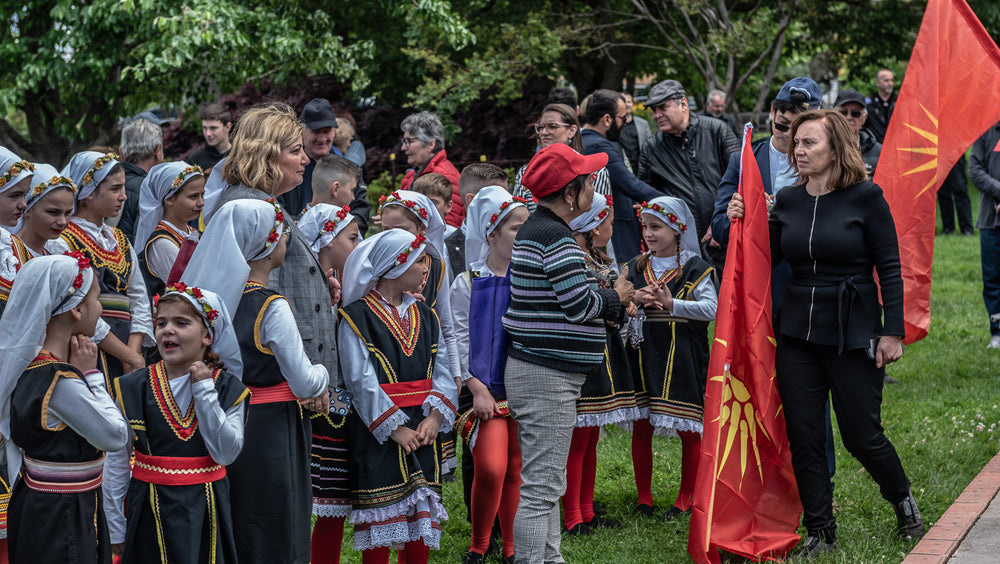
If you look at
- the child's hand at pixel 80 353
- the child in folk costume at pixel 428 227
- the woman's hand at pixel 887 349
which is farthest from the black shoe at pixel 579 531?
the child's hand at pixel 80 353

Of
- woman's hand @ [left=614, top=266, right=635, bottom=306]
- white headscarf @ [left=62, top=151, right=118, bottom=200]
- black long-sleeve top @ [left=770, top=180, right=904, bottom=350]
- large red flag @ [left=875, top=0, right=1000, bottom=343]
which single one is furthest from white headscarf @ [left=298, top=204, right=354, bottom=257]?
large red flag @ [left=875, top=0, right=1000, bottom=343]

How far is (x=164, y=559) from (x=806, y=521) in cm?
315

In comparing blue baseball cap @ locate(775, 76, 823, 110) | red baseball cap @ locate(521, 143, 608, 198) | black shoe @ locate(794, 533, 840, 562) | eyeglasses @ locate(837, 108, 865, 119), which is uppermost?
blue baseball cap @ locate(775, 76, 823, 110)

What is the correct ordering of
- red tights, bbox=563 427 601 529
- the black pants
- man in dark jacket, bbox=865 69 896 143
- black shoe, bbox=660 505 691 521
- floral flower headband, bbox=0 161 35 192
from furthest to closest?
man in dark jacket, bbox=865 69 896 143 → black shoe, bbox=660 505 691 521 → red tights, bbox=563 427 601 529 → the black pants → floral flower headband, bbox=0 161 35 192

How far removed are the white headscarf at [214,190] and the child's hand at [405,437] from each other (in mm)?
1248

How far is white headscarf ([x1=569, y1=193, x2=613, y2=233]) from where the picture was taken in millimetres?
5855

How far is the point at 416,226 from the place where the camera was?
19.0ft

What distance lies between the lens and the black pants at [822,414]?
5.25m

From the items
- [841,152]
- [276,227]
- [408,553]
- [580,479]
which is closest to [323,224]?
[276,227]

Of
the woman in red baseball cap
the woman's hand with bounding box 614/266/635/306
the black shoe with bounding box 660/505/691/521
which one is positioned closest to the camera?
the woman in red baseball cap

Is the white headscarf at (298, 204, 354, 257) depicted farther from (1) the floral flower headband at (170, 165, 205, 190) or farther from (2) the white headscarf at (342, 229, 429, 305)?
(1) the floral flower headband at (170, 165, 205, 190)

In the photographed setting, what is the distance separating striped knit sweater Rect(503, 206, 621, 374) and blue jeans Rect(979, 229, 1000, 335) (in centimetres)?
656

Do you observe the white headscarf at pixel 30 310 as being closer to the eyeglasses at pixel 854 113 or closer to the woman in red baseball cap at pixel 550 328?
the woman in red baseball cap at pixel 550 328

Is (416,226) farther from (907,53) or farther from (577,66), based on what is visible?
(907,53)
